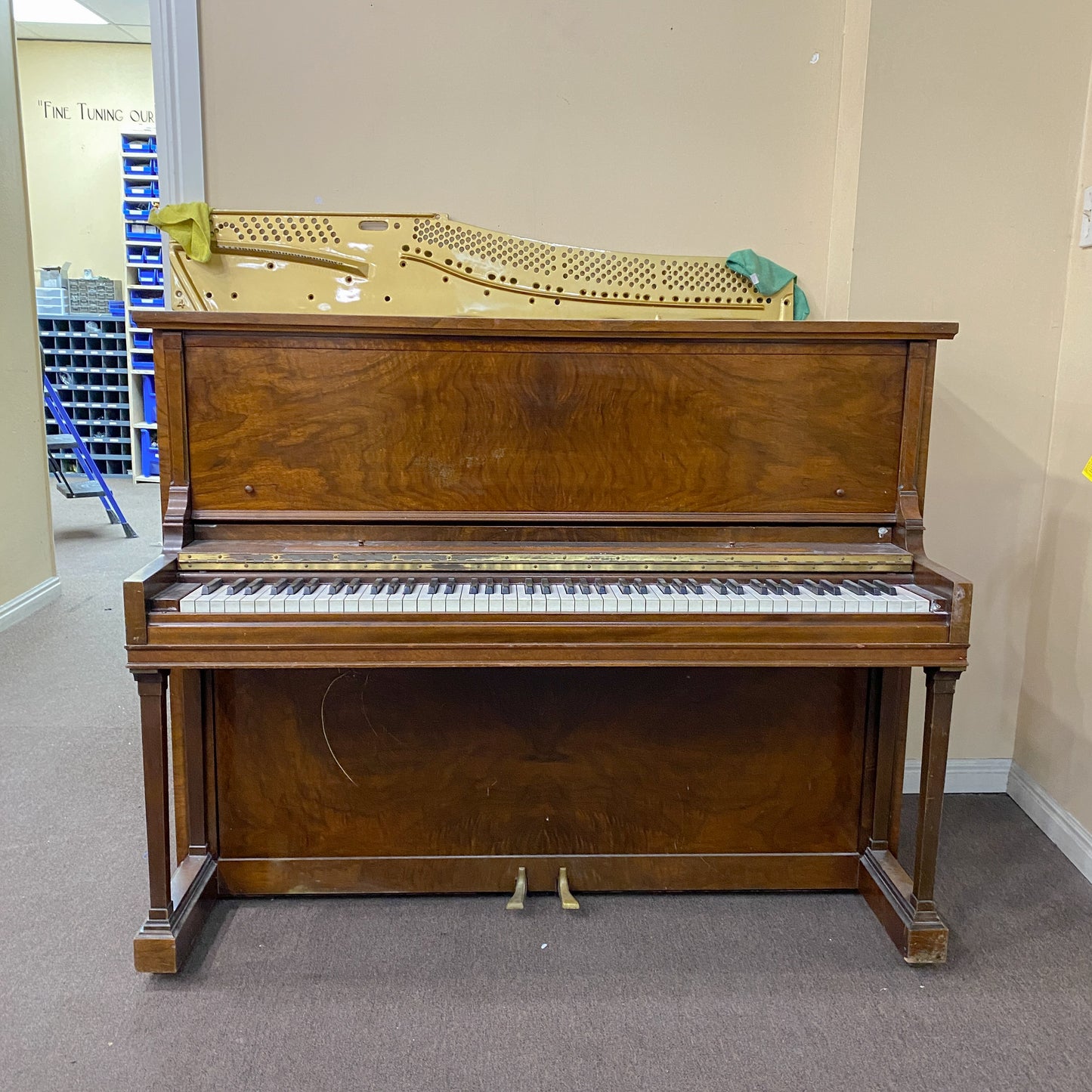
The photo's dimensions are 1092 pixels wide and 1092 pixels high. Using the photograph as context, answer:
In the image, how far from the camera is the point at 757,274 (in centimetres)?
202

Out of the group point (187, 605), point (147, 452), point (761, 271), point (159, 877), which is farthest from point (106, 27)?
point (159, 877)

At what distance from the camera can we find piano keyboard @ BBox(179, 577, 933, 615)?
148cm

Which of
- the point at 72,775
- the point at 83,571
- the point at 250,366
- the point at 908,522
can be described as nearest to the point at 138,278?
the point at 83,571

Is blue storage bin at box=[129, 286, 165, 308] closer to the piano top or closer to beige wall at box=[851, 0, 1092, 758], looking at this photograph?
the piano top

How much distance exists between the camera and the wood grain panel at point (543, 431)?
169cm

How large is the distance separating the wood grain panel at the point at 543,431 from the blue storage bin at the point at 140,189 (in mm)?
7127

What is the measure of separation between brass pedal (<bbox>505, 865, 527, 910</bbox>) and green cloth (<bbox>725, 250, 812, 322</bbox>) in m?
1.41

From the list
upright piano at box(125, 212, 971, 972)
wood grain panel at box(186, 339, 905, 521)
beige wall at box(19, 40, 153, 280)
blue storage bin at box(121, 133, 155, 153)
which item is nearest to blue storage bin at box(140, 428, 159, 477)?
beige wall at box(19, 40, 153, 280)

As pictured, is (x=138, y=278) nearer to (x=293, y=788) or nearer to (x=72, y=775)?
(x=72, y=775)

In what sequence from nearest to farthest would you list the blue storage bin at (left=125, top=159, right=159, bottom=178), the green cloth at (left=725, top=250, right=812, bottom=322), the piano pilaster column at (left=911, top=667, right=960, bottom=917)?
the piano pilaster column at (left=911, top=667, right=960, bottom=917)
the green cloth at (left=725, top=250, right=812, bottom=322)
the blue storage bin at (left=125, top=159, right=159, bottom=178)

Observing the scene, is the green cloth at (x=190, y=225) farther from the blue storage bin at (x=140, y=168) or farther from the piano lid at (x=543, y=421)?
the blue storage bin at (x=140, y=168)

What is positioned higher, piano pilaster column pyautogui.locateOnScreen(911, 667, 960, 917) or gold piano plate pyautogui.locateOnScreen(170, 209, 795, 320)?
gold piano plate pyautogui.locateOnScreen(170, 209, 795, 320)

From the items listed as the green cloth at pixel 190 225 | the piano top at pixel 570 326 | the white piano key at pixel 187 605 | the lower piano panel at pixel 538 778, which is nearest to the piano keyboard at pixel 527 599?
the white piano key at pixel 187 605

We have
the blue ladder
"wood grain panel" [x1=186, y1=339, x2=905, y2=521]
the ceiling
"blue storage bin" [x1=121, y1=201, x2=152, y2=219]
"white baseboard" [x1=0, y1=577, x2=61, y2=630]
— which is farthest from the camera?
"blue storage bin" [x1=121, y1=201, x2=152, y2=219]
